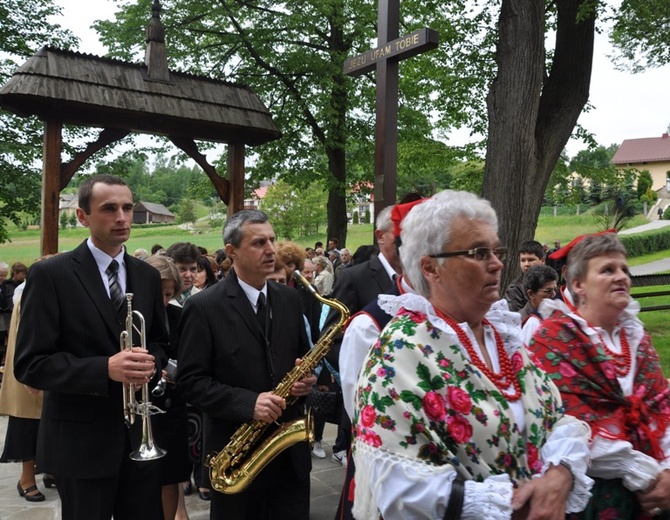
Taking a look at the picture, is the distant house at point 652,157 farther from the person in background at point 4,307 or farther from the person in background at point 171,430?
the person in background at point 171,430

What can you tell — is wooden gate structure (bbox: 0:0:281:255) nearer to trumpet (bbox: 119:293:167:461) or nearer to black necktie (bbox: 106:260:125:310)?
black necktie (bbox: 106:260:125:310)

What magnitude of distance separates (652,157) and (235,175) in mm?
79418

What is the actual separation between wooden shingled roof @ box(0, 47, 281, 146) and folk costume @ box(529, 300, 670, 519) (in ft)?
21.9

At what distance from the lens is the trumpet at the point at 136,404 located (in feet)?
9.68

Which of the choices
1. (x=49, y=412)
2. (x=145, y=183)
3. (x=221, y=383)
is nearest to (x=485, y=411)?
(x=221, y=383)

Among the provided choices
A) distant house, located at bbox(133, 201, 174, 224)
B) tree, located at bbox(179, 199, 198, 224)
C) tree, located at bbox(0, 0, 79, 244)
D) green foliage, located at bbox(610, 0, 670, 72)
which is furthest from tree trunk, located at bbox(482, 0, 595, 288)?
distant house, located at bbox(133, 201, 174, 224)

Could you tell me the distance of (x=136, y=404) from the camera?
2.99 meters

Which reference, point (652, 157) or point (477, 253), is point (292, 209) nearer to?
point (477, 253)

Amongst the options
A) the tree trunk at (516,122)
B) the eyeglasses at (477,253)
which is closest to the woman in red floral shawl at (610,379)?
the eyeglasses at (477,253)

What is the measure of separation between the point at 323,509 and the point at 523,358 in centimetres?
341

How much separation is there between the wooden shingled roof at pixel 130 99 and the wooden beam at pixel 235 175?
A: 0.17 meters

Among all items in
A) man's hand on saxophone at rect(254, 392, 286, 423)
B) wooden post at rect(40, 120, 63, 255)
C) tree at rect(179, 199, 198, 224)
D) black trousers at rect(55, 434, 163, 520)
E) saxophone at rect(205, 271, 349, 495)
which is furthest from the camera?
tree at rect(179, 199, 198, 224)

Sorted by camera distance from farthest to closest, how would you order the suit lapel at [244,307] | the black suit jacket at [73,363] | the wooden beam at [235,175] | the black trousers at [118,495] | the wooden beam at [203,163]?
the wooden beam at [235,175]
the wooden beam at [203,163]
the suit lapel at [244,307]
the black trousers at [118,495]
the black suit jacket at [73,363]

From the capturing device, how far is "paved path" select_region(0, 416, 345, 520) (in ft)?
15.9
